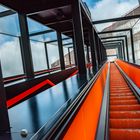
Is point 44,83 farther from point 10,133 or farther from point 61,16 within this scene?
point 10,133

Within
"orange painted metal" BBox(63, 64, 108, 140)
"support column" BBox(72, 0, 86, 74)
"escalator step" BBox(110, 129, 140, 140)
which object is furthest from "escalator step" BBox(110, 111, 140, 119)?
"support column" BBox(72, 0, 86, 74)

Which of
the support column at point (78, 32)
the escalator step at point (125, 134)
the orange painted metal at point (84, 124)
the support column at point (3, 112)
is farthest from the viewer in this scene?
the support column at point (78, 32)

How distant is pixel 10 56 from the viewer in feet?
47.5

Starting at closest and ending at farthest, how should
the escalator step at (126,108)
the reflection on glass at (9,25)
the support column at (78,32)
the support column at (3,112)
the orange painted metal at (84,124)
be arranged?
the support column at (3,112)
the orange painted metal at (84,124)
the escalator step at (126,108)
the support column at (78,32)
the reflection on glass at (9,25)

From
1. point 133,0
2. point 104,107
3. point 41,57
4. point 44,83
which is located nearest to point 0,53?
point 41,57

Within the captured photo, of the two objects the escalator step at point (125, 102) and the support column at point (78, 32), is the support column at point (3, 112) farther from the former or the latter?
the escalator step at point (125, 102)

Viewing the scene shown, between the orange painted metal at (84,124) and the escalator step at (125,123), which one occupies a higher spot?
the orange painted metal at (84,124)

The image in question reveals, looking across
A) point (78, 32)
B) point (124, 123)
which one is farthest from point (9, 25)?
point (124, 123)

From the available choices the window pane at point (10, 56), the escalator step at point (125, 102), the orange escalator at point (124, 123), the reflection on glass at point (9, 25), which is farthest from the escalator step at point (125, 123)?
the window pane at point (10, 56)

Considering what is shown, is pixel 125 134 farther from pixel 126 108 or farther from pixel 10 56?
pixel 10 56

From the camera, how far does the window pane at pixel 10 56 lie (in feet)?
44.2

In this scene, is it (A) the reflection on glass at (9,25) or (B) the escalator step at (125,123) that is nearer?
(B) the escalator step at (125,123)

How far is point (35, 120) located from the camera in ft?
5.57

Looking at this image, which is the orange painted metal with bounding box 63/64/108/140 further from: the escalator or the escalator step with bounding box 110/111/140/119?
the escalator step with bounding box 110/111/140/119
